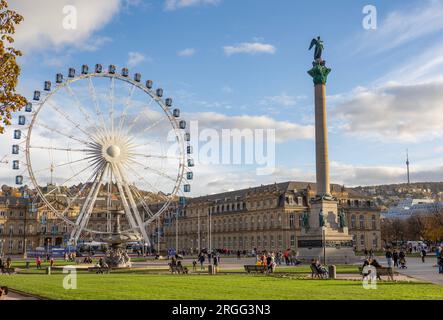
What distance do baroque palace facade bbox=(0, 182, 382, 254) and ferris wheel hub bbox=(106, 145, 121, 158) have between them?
4104cm

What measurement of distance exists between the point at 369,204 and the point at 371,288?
110007 mm

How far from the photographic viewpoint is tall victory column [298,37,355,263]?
58.9m

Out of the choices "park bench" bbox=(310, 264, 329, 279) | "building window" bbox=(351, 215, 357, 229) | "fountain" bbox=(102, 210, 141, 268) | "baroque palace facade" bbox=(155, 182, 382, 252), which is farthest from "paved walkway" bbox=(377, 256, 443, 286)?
"building window" bbox=(351, 215, 357, 229)

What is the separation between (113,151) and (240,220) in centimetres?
7212

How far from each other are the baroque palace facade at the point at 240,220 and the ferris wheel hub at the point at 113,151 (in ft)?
135

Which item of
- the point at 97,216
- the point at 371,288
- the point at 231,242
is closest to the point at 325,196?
the point at 371,288

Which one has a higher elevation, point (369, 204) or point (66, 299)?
point (369, 204)

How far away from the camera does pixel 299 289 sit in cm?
2773

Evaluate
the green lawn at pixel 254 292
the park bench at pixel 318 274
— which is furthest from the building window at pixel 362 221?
the green lawn at pixel 254 292

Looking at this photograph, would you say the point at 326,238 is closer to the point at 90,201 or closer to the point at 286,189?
the point at 90,201

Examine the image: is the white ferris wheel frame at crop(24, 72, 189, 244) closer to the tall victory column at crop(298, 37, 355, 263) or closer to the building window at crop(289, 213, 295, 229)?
the tall victory column at crop(298, 37, 355, 263)

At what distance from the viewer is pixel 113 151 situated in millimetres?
64938
